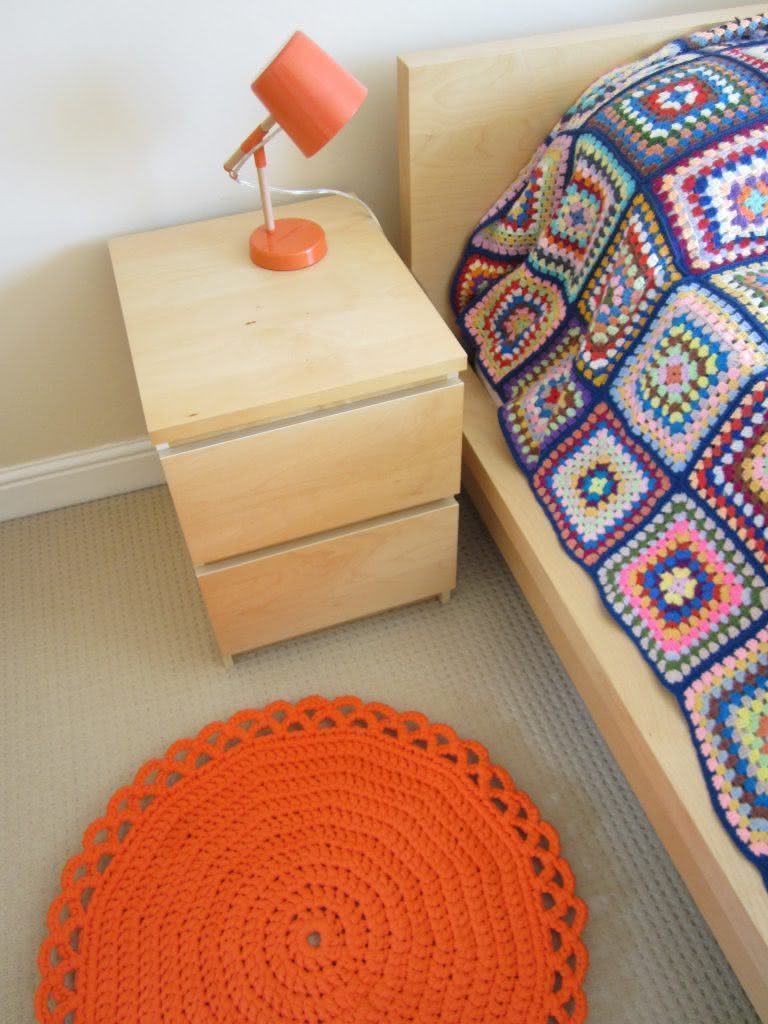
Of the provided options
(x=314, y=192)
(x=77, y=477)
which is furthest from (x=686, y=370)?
(x=77, y=477)

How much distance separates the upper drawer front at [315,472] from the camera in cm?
A: 90

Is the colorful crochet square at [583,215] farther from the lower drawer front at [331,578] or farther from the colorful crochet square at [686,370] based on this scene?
the lower drawer front at [331,578]

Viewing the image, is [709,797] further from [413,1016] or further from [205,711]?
[205,711]

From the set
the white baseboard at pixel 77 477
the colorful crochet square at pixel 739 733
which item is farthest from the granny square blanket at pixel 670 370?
the white baseboard at pixel 77 477

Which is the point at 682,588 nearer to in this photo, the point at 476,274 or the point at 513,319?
the point at 513,319

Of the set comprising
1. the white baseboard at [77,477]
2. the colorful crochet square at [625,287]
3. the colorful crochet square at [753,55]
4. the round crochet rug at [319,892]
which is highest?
the colorful crochet square at [753,55]

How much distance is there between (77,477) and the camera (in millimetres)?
1416

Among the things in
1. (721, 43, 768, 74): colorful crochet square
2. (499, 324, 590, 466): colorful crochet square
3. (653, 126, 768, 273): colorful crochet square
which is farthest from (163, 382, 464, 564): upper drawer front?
(721, 43, 768, 74): colorful crochet square

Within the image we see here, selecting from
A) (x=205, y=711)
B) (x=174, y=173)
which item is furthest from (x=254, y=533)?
(x=174, y=173)

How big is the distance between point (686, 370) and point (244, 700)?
0.76 m

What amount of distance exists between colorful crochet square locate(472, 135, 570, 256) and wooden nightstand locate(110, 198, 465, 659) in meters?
0.19

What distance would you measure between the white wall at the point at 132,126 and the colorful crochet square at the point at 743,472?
26.9 inches

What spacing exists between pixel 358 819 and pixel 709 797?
0.45m

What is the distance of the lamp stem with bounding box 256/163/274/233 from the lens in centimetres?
99
